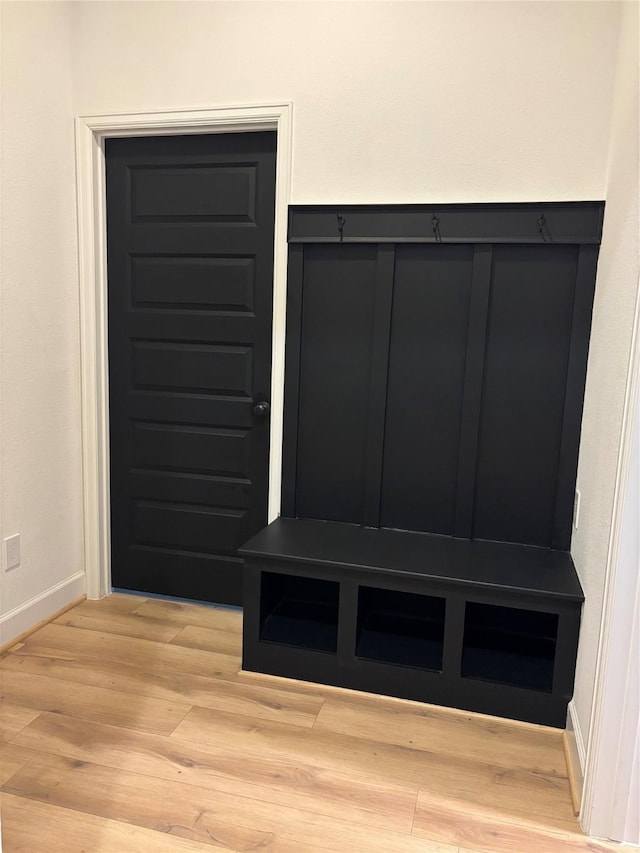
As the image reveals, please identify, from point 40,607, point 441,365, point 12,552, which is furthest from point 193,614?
point 441,365

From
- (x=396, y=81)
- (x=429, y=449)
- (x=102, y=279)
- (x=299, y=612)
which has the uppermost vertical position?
(x=396, y=81)

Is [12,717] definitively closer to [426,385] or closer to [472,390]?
[426,385]

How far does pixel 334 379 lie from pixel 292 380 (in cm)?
17

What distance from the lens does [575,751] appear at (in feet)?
6.23

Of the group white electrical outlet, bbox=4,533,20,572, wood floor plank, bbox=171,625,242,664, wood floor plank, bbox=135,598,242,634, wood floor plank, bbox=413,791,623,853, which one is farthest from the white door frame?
wood floor plank, bbox=413,791,623,853

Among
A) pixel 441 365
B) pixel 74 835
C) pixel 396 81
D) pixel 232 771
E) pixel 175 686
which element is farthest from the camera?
pixel 441 365

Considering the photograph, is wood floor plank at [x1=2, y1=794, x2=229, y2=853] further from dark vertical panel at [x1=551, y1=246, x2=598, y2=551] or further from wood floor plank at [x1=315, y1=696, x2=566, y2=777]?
dark vertical panel at [x1=551, y1=246, x2=598, y2=551]

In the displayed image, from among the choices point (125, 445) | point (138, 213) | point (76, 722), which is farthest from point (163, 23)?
point (76, 722)

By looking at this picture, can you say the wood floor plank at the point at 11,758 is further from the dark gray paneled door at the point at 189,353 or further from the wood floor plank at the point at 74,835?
the dark gray paneled door at the point at 189,353

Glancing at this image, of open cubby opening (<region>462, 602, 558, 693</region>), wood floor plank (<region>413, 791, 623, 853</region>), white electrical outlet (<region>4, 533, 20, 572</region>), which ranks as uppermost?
white electrical outlet (<region>4, 533, 20, 572</region>)

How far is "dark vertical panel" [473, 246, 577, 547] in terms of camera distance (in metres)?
2.34

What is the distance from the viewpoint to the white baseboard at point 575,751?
70.5 inches

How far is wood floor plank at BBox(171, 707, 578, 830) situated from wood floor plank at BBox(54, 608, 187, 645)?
0.59 metres

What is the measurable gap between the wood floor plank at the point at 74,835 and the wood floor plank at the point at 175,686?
0.55m
